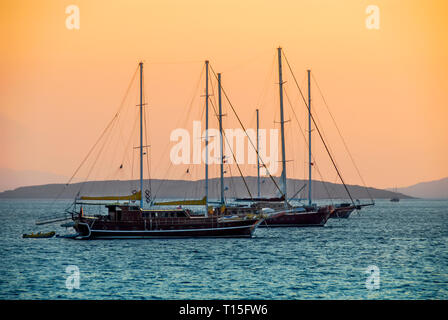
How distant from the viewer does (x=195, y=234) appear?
64938mm

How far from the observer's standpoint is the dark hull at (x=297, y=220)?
275ft

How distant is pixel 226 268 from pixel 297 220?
4018 cm

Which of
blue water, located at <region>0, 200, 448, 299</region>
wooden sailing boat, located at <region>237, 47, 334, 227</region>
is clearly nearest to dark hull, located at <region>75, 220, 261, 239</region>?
blue water, located at <region>0, 200, 448, 299</region>

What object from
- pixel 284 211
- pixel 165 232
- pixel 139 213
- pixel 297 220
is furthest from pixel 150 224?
pixel 297 220

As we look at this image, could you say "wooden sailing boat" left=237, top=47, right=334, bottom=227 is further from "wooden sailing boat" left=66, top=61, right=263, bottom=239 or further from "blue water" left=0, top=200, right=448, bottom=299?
"wooden sailing boat" left=66, top=61, right=263, bottom=239

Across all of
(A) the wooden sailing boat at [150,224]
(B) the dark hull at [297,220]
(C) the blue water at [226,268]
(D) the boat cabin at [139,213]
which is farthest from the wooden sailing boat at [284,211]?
(D) the boat cabin at [139,213]

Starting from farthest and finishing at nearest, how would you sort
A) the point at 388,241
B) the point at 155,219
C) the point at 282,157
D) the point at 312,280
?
the point at 282,157 → the point at 388,241 → the point at 155,219 → the point at 312,280

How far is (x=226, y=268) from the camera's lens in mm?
45875

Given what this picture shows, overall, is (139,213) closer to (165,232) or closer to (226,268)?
(165,232)

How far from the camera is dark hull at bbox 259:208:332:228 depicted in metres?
83.8

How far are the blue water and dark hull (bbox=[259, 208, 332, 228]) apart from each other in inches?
446

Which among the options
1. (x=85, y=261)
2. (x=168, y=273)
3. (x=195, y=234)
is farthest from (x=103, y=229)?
(x=168, y=273)
